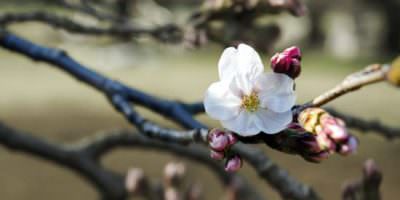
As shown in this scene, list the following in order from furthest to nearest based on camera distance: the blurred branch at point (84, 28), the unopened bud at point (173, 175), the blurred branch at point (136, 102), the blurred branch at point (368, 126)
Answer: the unopened bud at point (173, 175), the blurred branch at point (84, 28), the blurred branch at point (368, 126), the blurred branch at point (136, 102)

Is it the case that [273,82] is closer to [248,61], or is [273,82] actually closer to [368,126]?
[248,61]

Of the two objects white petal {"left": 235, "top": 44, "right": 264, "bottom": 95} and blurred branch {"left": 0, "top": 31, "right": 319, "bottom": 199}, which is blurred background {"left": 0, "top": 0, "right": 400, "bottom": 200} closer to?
blurred branch {"left": 0, "top": 31, "right": 319, "bottom": 199}

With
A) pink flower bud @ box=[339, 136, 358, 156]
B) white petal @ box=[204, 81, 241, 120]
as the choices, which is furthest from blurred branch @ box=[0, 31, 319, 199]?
pink flower bud @ box=[339, 136, 358, 156]

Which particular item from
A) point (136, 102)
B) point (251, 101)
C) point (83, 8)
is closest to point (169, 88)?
point (83, 8)

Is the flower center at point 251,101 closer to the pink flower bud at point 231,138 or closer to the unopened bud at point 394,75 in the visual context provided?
the pink flower bud at point 231,138

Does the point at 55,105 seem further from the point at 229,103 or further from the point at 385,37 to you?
the point at 229,103

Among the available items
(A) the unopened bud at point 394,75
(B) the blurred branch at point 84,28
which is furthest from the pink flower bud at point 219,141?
(B) the blurred branch at point 84,28
